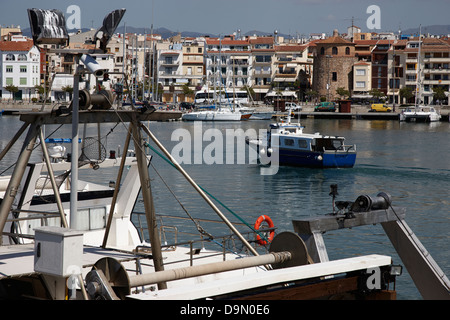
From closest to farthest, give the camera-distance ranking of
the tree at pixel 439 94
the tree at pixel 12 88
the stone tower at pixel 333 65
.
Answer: the tree at pixel 439 94, the tree at pixel 12 88, the stone tower at pixel 333 65

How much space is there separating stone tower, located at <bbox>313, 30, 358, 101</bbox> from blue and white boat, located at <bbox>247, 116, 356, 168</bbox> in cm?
7558

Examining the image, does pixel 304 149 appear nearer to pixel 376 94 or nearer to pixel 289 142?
pixel 289 142

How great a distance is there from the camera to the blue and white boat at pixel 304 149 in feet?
149

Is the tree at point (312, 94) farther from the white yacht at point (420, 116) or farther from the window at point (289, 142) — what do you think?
the window at point (289, 142)

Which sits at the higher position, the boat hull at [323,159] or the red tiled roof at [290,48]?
the red tiled roof at [290,48]

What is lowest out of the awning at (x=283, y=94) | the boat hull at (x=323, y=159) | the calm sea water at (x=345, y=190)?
the calm sea water at (x=345, y=190)

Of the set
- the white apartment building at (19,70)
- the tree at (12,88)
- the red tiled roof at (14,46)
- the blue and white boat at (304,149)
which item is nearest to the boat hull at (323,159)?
the blue and white boat at (304,149)

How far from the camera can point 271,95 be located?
401 ft

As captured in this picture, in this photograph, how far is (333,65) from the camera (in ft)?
403

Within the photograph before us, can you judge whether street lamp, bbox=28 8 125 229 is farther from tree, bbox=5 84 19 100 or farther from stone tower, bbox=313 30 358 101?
stone tower, bbox=313 30 358 101

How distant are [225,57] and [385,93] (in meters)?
29.4

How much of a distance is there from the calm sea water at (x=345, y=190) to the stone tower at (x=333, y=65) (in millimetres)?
58234

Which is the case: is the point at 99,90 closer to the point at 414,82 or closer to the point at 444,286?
the point at 444,286
